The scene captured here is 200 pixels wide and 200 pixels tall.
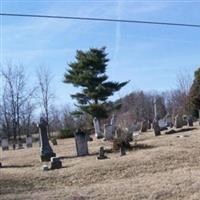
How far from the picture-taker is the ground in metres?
11.2

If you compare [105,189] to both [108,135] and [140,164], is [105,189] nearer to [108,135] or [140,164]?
[140,164]

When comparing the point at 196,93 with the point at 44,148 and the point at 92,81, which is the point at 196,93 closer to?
the point at 92,81

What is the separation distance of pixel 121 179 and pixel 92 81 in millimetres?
37685

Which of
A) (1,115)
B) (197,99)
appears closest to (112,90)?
(197,99)

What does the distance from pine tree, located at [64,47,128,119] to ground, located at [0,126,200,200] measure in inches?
1299

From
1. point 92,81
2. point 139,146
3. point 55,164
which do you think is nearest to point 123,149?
point 139,146

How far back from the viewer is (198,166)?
44.1 ft

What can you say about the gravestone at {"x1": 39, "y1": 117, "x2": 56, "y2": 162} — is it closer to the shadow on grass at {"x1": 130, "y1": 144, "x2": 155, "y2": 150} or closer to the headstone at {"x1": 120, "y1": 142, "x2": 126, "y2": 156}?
the headstone at {"x1": 120, "y1": 142, "x2": 126, "y2": 156}

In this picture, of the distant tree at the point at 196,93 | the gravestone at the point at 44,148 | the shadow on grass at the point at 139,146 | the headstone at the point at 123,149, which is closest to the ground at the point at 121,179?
the headstone at the point at 123,149

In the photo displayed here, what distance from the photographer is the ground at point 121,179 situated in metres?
11.2

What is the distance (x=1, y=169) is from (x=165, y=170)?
802 centimetres

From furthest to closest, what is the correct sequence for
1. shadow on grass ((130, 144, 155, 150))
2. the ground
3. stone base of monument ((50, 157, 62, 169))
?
shadow on grass ((130, 144, 155, 150)) → stone base of monument ((50, 157, 62, 169)) → the ground

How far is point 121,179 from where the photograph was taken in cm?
1330

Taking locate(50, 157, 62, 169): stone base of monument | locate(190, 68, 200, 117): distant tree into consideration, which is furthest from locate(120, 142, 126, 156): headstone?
locate(190, 68, 200, 117): distant tree
